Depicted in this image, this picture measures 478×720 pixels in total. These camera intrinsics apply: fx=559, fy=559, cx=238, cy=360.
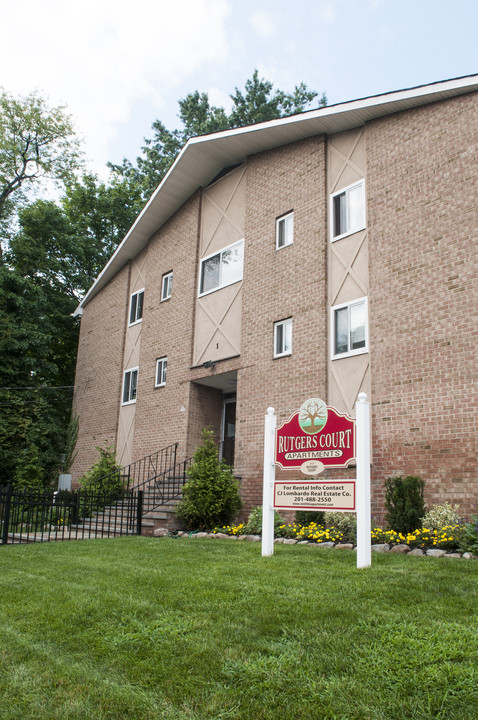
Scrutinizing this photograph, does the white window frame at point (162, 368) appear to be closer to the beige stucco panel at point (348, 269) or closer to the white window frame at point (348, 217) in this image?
the beige stucco panel at point (348, 269)

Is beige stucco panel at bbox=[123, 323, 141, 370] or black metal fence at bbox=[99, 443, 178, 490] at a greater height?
beige stucco panel at bbox=[123, 323, 141, 370]

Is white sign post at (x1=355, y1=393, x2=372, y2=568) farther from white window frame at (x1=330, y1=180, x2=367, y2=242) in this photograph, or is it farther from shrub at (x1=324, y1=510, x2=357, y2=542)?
white window frame at (x1=330, y1=180, x2=367, y2=242)

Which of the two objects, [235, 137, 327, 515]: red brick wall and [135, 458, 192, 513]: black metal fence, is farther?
[135, 458, 192, 513]: black metal fence

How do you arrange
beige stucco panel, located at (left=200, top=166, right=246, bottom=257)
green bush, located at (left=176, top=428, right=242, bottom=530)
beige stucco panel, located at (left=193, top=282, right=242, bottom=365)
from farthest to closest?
1. beige stucco panel, located at (left=200, top=166, right=246, bottom=257)
2. beige stucco panel, located at (left=193, top=282, right=242, bottom=365)
3. green bush, located at (left=176, top=428, right=242, bottom=530)

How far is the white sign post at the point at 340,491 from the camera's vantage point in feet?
22.2

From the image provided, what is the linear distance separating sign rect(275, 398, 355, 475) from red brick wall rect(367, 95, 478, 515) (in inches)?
140

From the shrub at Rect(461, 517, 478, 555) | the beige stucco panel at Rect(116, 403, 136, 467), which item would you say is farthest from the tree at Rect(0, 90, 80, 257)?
the shrub at Rect(461, 517, 478, 555)

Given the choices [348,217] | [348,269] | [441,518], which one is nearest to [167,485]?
[348,269]

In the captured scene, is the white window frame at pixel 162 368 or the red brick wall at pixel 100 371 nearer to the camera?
the white window frame at pixel 162 368

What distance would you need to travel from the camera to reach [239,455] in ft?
47.0

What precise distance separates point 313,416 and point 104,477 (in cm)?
1013

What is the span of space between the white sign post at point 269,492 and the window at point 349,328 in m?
4.40

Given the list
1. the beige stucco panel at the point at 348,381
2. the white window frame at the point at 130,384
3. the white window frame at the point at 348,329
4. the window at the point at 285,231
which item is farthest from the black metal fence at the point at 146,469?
the window at the point at 285,231

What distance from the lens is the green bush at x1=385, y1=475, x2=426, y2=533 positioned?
9.55 meters
